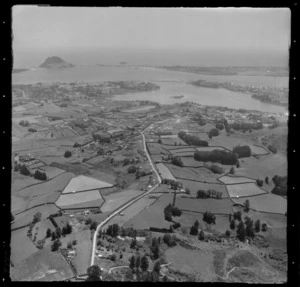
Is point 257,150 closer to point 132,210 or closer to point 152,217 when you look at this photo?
point 152,217

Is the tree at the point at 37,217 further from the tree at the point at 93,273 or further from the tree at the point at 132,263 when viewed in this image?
the tree at the point at 132,263

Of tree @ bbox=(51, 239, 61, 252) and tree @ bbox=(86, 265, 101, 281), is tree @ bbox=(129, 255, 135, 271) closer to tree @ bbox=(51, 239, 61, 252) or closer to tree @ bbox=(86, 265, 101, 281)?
tree @ bbox=(86, 265, 101, 281)

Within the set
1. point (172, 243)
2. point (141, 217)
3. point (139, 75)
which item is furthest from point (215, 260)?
point (139, 75)

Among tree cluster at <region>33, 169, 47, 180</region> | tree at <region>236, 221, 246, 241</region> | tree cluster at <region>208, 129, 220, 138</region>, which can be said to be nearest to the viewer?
tree at <region>236, 221, 246, 241</region>

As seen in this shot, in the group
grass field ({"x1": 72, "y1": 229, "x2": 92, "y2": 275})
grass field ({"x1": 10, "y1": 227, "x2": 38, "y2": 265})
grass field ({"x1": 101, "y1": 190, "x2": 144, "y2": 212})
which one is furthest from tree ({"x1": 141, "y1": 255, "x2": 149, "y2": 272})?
grass field ({"x1": 10, "y1": 227, "x2": 38, "y2": 265})

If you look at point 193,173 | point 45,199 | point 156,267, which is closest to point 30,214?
point 45,199
